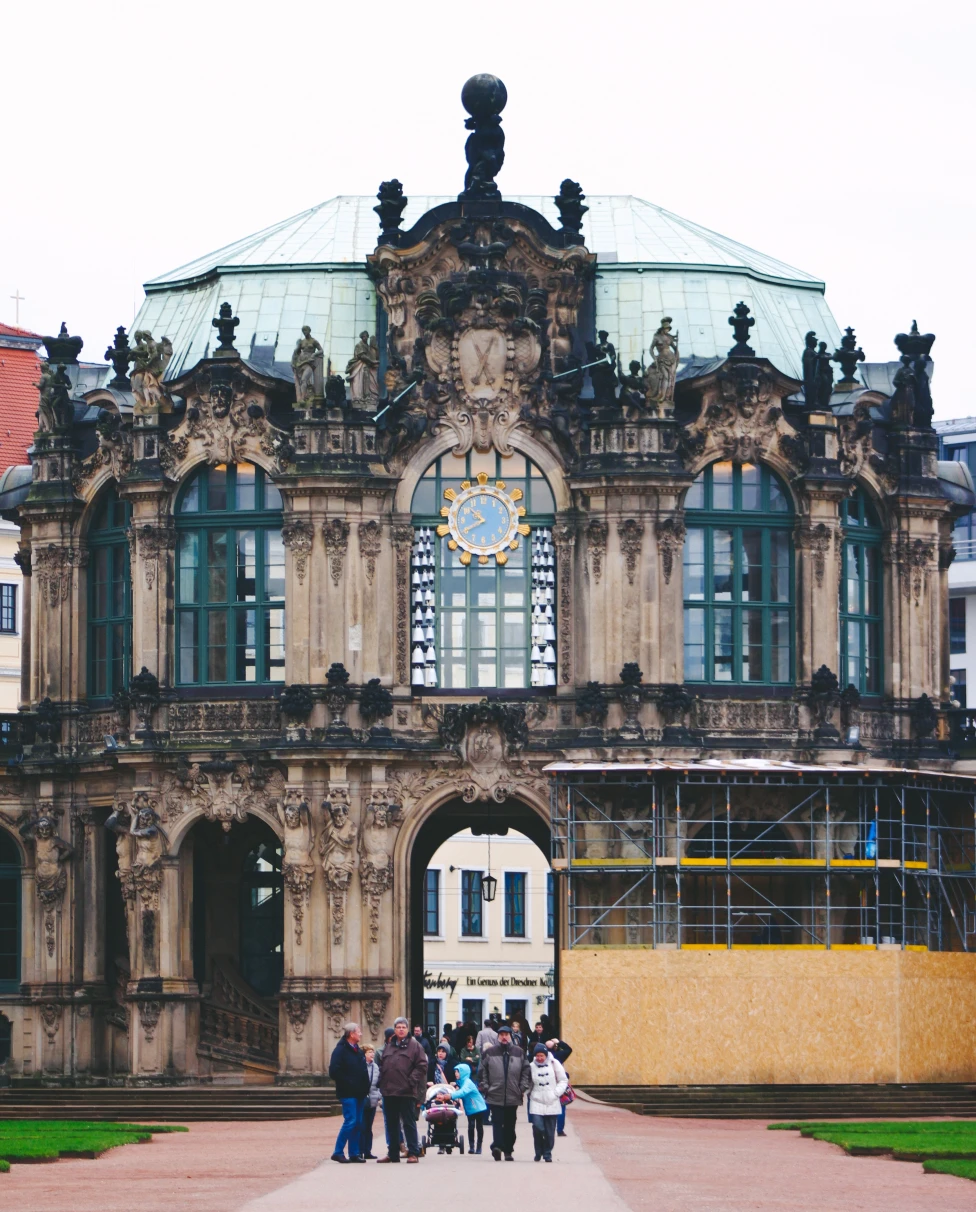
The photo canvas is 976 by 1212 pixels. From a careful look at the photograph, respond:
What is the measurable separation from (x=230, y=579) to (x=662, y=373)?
1046 cm

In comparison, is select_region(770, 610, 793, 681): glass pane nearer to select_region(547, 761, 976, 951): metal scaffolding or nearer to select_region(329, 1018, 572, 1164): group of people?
select_region(547, 761, 976, 951): metal scaffolding

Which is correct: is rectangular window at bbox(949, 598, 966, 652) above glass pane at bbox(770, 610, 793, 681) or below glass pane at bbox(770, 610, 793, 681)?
above

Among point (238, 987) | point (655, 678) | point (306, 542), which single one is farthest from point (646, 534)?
point (238, 987)

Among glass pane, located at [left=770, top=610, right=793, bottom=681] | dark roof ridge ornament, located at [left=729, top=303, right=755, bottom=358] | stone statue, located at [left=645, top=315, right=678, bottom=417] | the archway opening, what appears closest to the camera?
stone statue, located at [left=645, top=315, right=678, bottom=417]

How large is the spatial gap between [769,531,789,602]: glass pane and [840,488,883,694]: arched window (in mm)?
1614

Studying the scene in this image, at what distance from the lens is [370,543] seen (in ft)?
223

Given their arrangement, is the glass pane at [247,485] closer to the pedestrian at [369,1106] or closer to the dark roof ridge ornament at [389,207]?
the dark roof ridge ornament at [389,207]

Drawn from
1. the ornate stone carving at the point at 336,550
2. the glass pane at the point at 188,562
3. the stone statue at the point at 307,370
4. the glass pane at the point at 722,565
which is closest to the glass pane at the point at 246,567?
the glass pane at the point at 188,562

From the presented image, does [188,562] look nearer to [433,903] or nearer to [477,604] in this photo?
[477,604]

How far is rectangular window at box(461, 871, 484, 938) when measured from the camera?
103m

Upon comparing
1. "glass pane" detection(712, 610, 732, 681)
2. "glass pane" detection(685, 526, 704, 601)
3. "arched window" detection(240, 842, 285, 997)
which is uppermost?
"glass pane" detection(685, 526, 704, 601)

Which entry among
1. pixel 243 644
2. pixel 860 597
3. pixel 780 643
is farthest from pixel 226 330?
pixel 860 597

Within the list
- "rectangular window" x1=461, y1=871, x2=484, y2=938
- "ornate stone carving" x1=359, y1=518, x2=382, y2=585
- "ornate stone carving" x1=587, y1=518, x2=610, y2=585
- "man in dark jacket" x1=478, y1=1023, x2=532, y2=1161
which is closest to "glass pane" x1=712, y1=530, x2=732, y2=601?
"ornate stone carving" x1=587, y1=518, x2=610, y2=585

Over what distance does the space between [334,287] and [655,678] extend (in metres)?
12.2
